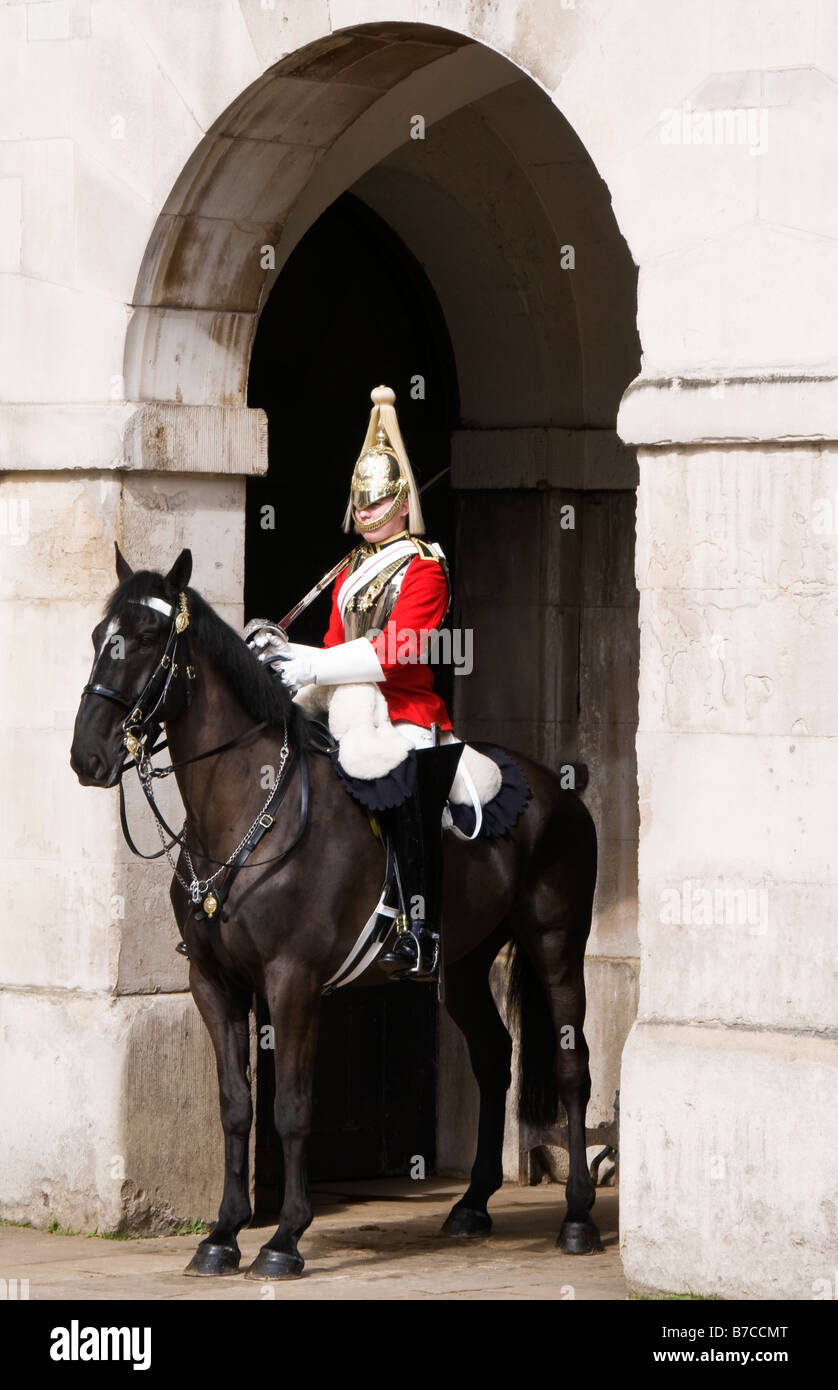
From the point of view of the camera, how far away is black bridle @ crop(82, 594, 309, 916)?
734 centimetres

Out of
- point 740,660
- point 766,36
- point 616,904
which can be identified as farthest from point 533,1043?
point 766,36

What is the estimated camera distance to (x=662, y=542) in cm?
731

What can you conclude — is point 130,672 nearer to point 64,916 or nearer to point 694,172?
point 64,916

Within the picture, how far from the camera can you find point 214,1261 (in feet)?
25.3

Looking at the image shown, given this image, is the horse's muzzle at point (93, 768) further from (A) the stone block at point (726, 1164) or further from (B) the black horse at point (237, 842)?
(A) the stone block at point (726, 1164)

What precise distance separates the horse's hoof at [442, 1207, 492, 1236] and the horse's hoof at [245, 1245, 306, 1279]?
118 centimetres


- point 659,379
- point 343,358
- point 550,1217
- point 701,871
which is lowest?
point 550,1217

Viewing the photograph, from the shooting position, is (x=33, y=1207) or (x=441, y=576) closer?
(x=441, y=576)

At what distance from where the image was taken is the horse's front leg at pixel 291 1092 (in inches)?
298

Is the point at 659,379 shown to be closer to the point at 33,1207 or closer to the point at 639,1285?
the point at 639,1285

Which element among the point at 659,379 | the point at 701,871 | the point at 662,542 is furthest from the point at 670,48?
the point at 701,871

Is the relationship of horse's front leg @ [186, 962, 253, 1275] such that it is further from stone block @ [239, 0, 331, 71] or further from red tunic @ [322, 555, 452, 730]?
stone block @ [239, 0, 331, 71]

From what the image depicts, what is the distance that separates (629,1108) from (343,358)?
374 cm

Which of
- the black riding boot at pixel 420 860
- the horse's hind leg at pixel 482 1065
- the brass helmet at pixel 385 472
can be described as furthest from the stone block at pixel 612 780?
the brass helmet at pixel 385 472
